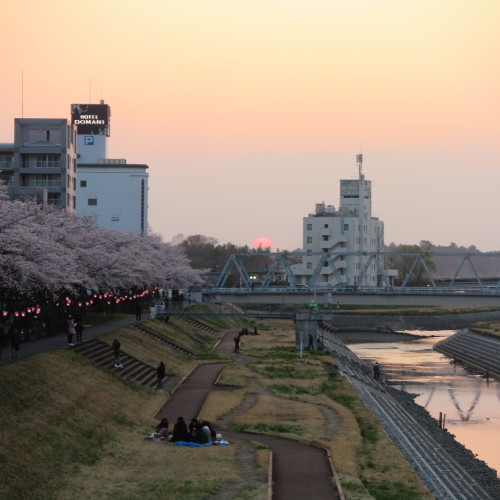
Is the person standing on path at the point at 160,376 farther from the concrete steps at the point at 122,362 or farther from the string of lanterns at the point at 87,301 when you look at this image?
the string of lanterns at the point at 87,301

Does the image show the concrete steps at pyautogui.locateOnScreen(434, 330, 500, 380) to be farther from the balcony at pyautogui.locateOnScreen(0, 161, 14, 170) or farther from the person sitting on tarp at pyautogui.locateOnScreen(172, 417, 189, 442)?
the balcony at pyautogui.locateOnScreen(0, 161, 14, 170)

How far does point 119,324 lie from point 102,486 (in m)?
50.6

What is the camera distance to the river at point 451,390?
56066 millimetres

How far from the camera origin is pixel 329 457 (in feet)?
124

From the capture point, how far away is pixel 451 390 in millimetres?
76875

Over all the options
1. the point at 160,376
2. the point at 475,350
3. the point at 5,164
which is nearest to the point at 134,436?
the point at 160,376

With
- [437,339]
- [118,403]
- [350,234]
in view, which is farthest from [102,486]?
[350,234]

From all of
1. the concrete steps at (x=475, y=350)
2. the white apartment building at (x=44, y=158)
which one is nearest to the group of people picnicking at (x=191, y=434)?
the concrete steps at (x=475, y=350)

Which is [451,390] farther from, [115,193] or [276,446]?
[115,193]

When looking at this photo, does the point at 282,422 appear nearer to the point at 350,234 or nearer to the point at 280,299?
the point at 280,299

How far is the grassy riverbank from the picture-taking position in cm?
3328

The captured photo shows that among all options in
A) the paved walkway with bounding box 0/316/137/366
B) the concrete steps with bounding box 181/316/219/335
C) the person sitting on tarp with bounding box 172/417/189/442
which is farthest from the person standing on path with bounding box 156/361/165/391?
the concrete steps with bounding box 181/316/219/335

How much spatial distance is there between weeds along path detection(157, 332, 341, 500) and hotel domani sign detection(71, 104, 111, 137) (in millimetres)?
127447

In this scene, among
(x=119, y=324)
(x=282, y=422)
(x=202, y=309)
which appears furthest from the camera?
(x=202, y=309)
